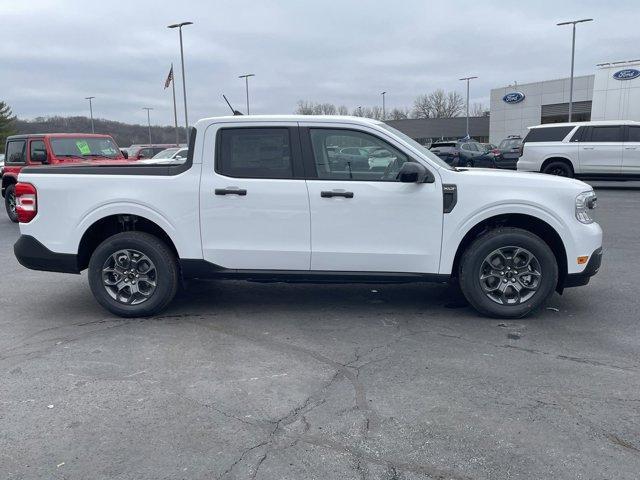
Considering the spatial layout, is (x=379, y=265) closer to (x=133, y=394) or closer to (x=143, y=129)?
(x=133, y=394)

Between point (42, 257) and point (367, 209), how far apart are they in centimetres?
308

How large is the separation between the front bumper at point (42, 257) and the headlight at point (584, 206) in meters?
4.64

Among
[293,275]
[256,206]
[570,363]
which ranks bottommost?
[570,363]

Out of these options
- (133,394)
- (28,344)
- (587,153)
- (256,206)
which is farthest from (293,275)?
(587,153)

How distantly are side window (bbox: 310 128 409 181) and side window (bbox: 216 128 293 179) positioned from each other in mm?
290

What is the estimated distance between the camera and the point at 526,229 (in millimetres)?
5582

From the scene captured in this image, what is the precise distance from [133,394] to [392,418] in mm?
1731

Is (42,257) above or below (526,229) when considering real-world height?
below

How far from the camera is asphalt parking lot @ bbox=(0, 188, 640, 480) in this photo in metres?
3.15

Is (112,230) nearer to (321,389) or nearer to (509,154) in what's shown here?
(321,389)

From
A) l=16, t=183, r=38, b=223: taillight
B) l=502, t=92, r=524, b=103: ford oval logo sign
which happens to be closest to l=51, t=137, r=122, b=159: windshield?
l=16, t=183, r=38, b=223: taillight

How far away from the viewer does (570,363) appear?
14.5 ft

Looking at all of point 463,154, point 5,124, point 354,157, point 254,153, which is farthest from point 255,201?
point 5,124

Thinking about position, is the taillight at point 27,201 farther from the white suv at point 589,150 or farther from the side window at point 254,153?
the white suv at point 589,150
